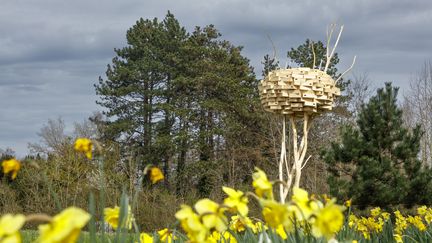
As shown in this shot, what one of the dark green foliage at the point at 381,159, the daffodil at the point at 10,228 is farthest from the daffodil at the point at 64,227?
the dark green foliage at the point at 381,159

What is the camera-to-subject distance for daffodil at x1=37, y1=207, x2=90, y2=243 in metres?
0.78

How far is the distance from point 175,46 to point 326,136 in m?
7.70

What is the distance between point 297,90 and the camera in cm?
583

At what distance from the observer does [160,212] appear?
13.0 m

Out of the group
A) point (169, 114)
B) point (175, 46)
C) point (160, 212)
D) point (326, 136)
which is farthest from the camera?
point (175, 46)

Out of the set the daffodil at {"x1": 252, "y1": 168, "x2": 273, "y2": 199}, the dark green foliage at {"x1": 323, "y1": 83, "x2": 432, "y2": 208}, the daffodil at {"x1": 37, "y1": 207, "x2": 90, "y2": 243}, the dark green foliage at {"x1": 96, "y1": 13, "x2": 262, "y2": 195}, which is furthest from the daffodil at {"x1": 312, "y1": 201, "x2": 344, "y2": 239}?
the dark green foliage at {"x1": 96, "y1": 13, "x2": 262, "y2": 195}

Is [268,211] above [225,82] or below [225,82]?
below

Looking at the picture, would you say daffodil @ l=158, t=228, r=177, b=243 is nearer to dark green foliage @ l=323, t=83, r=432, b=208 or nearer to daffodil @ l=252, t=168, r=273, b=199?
daffodil @ l=252, t=168, r=273, b=199

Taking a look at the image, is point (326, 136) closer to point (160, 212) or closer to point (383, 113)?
point (160, 212)

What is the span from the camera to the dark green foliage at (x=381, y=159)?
884 centimetres

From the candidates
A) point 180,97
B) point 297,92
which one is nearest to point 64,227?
point 297,92

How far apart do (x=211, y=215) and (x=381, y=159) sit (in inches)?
330

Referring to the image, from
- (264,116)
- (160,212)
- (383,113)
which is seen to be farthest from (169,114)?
(383,113)

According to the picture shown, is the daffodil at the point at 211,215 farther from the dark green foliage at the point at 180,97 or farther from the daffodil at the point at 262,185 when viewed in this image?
the dark green foliage at the point at 180,97
